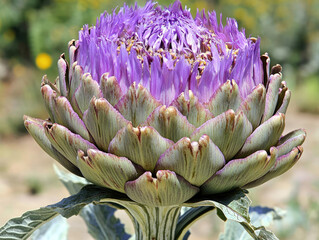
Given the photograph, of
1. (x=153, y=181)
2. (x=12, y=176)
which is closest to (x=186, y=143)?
(x=153, y=181)

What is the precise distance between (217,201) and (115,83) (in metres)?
0.27

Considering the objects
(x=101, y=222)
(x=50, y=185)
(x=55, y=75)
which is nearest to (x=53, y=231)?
(x=101, y=222)

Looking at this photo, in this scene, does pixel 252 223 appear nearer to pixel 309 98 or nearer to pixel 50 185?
pixel 50 185

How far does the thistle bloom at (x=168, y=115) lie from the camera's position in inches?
31.5

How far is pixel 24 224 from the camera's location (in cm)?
92

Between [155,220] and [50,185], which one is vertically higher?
[50,185]

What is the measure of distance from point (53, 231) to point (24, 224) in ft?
1.31

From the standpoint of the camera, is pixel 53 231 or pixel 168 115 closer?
pixel 168 115

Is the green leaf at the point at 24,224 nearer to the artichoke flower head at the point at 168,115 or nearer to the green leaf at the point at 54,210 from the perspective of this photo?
the green leaf at the point at 54,210

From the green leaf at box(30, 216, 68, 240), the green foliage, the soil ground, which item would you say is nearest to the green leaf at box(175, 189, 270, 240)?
the green leaf at box(30, 216, 68, 240)

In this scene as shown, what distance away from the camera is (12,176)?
11.4 feet

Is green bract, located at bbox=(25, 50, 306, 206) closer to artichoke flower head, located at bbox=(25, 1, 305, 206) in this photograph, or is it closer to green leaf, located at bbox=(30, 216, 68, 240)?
artichoke flower head, located at bbox=(25, 1, 305, 206)

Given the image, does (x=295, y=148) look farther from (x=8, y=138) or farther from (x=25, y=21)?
(x=25, y=21)

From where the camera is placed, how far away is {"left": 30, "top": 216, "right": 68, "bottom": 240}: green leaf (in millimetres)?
1291
